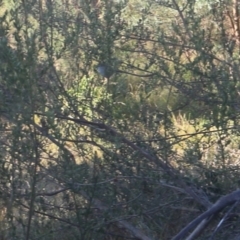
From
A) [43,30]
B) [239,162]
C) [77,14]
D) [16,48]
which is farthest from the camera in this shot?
[239,162]

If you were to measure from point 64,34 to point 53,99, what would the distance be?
1.61ft

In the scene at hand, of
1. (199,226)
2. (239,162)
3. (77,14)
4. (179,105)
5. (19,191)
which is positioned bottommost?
(199,226)

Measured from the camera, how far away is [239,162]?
4.59 meters

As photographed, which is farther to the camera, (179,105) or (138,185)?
(179,105)

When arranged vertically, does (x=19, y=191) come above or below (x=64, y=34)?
below

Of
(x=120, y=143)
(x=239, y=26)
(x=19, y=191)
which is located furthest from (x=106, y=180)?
(x=239, y=26)

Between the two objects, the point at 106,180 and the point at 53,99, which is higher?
the point at 53,99

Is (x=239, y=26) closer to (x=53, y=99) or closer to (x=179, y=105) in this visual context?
(x=179, y=105)

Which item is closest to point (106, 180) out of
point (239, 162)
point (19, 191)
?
point (19, 191)

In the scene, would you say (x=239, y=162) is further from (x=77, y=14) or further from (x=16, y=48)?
(x=16, y=48)

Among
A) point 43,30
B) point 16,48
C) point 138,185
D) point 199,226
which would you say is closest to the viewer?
point 199,226

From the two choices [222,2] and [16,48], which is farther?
[222,2]

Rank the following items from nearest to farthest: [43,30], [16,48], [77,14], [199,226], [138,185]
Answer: [199,226] < [16,48] < [43,30] < [138,185] < [77,14]

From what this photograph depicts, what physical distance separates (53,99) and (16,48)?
49cm
